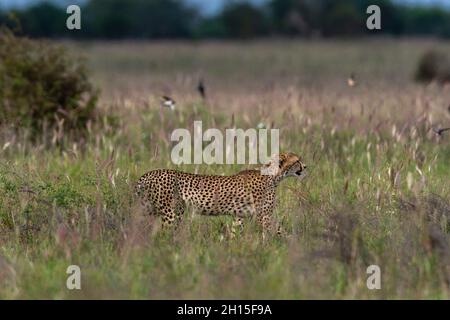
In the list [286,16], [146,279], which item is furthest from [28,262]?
[286,16]

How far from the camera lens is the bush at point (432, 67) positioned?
24.5 metres

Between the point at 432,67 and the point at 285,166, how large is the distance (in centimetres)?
1779

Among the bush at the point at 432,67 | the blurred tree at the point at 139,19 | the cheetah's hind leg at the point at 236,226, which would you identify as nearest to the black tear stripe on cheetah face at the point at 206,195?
the cheetah's hind leg at the point at 236,226

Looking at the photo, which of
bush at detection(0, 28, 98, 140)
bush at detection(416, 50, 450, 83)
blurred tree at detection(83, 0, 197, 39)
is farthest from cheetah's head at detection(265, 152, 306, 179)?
blurred tree at detection(83, 0, 197, 39)

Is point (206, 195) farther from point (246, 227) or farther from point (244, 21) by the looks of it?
point (244, 21)

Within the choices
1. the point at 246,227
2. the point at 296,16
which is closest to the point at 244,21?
the point at 296,16

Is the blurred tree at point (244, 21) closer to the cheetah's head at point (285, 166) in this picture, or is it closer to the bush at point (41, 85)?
the bush at point (41, 85)

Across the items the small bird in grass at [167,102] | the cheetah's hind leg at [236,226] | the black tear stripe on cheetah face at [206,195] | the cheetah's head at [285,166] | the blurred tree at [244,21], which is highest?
the blurred tree at [244,21]

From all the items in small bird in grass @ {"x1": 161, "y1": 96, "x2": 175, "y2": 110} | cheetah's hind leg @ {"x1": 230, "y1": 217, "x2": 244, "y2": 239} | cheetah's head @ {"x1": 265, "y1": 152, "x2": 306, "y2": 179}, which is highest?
small bird in grass @ {"x1": 161, "y1": 96, "x2": 175, "y2": 110}

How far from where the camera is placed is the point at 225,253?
21.0ft

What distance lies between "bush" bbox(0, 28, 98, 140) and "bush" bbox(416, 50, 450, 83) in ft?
45.2

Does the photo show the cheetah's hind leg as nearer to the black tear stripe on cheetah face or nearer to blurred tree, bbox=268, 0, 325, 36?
the black tear stripe on cheetah face

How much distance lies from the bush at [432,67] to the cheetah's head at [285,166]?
54.6 feet

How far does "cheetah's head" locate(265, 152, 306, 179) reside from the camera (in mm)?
7828
